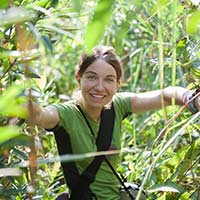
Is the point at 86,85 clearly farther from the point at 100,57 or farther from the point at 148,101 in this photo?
the point at 148,101

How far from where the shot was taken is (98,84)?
79.3 inches

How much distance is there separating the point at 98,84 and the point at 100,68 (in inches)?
2.6

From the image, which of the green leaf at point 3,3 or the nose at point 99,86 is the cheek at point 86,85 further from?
the green leaf at point 3,3

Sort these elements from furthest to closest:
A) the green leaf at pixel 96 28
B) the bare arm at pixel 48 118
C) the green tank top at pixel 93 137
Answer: the green tank top at pixel 93 137, the bare arm at pixel 48 118, the green leaf at pixel 96 28

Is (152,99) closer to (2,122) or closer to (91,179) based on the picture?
(91,179)

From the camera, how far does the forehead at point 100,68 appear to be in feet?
6.72

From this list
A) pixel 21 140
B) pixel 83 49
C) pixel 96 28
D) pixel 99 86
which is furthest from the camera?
pixel 99 86

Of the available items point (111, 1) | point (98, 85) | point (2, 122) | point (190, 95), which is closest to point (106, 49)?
point (98, 85)

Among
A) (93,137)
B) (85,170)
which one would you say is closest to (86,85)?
(93,137)

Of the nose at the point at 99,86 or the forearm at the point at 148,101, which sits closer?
the nose at the point at 99,86

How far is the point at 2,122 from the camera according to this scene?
5.02 feet

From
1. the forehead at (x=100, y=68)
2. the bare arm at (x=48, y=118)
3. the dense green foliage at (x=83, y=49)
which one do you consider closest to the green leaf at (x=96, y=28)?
the dense green foliage at (x=83, y=49)

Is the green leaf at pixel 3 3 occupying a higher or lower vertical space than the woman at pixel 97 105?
higher

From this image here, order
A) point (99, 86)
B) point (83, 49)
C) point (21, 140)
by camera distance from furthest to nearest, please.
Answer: point (99, 86) → point (83, 49) → point (21, 140)
